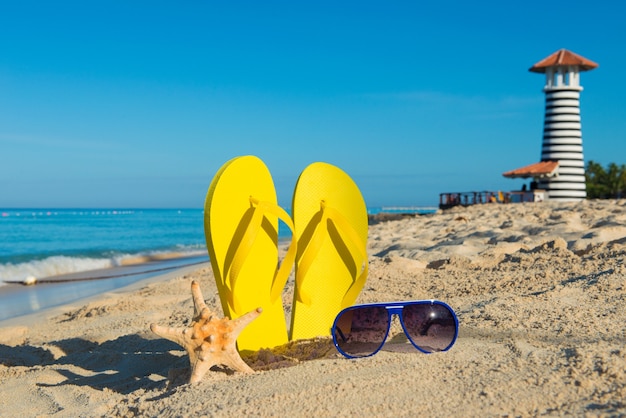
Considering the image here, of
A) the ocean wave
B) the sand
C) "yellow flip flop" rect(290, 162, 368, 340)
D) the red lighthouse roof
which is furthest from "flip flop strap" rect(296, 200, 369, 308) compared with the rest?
the red lighthouse roof

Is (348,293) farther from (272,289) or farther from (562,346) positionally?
(562,346)

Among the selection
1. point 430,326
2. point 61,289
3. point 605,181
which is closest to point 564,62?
point 61,289

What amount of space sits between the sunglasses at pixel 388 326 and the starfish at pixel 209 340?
0.36m

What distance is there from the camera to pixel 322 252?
277 cm

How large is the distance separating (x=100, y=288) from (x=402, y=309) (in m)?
7.22

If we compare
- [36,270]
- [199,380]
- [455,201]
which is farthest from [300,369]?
[455,201]

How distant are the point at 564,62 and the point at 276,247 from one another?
2120 cm

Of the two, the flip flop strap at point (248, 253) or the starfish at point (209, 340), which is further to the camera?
the flip flop strap at point (248, 253)

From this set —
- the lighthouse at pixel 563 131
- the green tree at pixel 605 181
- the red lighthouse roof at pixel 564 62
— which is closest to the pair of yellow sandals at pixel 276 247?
the lighthouse at pixel 563 131

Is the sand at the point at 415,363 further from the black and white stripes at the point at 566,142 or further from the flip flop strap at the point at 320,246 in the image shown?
the black and white stripes at the point at 566,142

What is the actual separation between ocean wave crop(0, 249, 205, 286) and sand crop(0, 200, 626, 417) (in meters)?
7.05

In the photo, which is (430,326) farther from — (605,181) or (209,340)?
(605,181)

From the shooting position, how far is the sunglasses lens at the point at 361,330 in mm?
2230

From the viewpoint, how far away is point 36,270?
37.4ft
